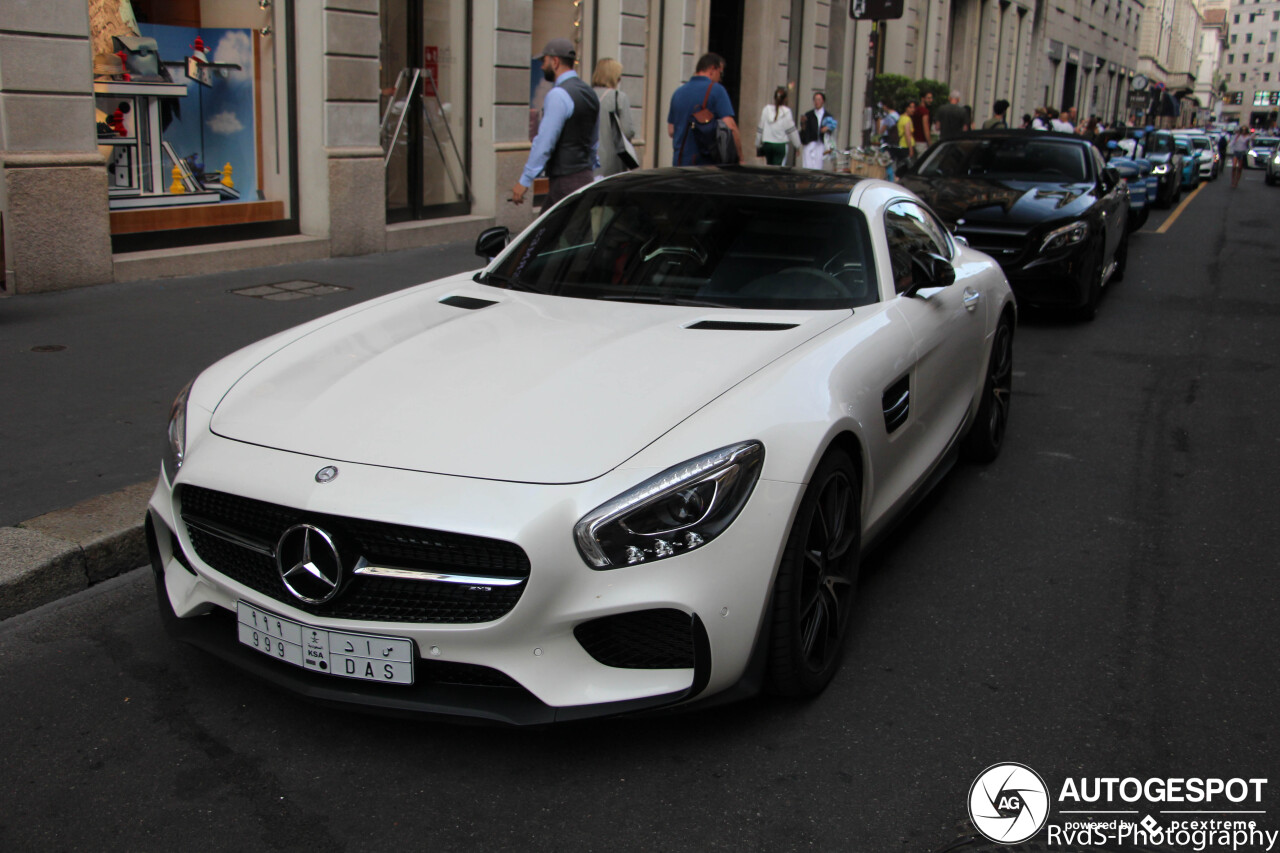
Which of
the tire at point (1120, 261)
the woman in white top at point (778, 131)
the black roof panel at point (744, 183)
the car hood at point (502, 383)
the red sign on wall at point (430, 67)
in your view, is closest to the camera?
the car hood at point (502, 383)

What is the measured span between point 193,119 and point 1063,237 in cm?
751

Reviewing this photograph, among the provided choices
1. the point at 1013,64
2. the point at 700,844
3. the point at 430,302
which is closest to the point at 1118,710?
the point at 700,844

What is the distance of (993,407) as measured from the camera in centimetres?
572

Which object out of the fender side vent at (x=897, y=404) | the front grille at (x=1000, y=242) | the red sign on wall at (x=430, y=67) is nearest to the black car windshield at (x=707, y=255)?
the fender side vent at (x=897, y=404)

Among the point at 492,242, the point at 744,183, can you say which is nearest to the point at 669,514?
the point at 744,183

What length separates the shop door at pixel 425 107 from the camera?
12469 mm

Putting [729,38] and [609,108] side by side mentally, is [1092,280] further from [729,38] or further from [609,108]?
[729,38]

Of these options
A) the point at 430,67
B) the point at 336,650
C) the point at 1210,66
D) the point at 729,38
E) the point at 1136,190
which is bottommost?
the point at 336,650

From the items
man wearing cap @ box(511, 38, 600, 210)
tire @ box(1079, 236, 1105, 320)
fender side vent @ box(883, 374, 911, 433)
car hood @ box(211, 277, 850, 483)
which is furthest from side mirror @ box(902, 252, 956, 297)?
tire @ box(1079, 236, 1105, 320)

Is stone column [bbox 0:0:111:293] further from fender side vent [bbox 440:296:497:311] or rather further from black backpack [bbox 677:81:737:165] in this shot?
fender side vent [bbox 440:296:497:311]

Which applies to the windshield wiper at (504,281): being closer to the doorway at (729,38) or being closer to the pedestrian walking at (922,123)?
the doorway at (729,38)

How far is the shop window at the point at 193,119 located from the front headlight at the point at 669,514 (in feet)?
26.8

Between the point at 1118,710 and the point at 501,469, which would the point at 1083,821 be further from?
the point at 501,469

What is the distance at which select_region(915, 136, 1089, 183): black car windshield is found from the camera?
10.5m
